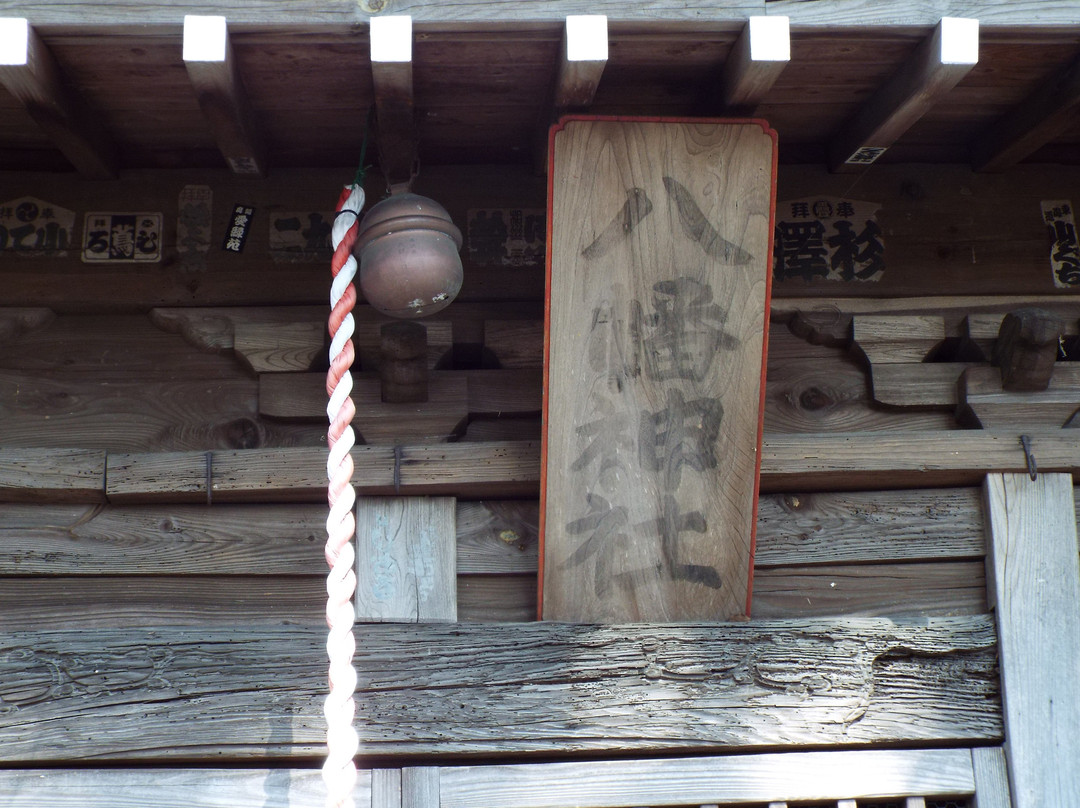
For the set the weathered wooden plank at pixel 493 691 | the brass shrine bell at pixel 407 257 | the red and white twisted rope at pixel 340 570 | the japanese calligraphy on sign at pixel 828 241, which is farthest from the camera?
the japanese calligraphy on sign at pixel 828 241

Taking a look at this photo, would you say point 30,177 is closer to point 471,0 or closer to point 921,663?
point 471,0

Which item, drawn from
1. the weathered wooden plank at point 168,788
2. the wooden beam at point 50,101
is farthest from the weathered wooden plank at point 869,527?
the wooden beam at point 50,101

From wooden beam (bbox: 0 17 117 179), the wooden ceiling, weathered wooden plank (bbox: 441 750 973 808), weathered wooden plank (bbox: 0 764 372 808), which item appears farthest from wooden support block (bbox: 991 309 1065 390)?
wooden beam (bbox: 0 17 117 179)

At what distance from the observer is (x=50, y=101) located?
8.59 feet

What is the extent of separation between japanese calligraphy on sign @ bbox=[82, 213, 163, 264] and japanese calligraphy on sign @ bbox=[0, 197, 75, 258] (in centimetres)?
7

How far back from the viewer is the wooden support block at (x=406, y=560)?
9.39ft

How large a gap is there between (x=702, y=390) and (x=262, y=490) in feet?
4.27

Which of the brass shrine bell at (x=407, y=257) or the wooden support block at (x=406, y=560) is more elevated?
the brass shrine bell at (x=407, y=257)

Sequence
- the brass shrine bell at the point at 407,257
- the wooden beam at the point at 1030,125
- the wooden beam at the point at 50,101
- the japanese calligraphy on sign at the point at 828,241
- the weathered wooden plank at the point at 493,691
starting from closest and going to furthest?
the wooden beam at the point at 50,101 < the brass shrine bell at the point at 407,257 < the weathered wooden plank at the point at 493,691 < the wooden beam at the point at 1030,125 < the japanese calligraphy on sign at the point at 828,241

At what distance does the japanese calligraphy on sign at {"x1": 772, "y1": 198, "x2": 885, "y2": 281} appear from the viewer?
331 cm

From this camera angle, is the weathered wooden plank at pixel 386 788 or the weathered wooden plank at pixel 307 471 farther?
the weathered wooden plank at pixel 307 471

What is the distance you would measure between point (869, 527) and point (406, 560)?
1393 mm

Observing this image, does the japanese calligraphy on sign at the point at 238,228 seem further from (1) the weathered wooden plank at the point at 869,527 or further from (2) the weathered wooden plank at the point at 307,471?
(1) the weathered wooden plank at the point at 869,527

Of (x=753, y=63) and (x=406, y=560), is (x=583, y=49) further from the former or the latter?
(x=406, y=560)
